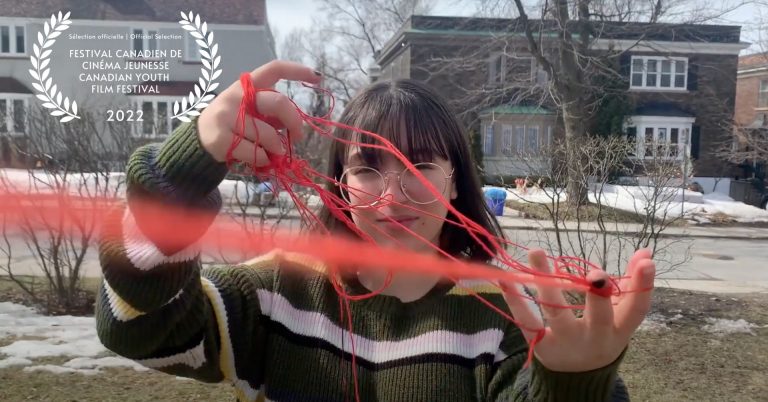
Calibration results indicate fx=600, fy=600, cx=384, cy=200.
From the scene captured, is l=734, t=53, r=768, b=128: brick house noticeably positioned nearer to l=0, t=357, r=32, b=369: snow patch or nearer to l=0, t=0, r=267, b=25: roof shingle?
l=0, t=0, r=267, b=25: roof shingle

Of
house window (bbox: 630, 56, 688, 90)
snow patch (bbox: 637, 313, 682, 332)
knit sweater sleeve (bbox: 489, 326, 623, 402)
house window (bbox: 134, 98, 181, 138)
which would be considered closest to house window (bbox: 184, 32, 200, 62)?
house window (bbox: 134, 98, 181, 138)

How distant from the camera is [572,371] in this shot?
1.17 m

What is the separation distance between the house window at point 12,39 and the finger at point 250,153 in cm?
1703

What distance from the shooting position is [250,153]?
1209 millimetres

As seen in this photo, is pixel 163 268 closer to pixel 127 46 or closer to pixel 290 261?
pixel 290 261

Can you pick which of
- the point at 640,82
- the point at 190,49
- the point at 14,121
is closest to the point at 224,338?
the point at 14,121

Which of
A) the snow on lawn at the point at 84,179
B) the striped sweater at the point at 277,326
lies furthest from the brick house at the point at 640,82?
the striped sweater at the point at 277,326

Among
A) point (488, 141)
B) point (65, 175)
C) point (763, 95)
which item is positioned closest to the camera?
point (65, 175)

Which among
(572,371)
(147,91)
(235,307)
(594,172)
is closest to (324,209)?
(235,307)

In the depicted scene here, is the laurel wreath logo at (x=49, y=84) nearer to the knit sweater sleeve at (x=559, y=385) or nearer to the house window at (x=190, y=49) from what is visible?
the house window at (x=190, y=49)

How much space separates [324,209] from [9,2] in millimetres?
17209

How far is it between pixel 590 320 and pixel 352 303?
67 cm

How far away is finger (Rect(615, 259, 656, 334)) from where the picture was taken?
3.43 ft

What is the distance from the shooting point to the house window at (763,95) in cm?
3447
